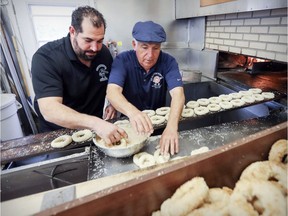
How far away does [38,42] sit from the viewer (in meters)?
3.94

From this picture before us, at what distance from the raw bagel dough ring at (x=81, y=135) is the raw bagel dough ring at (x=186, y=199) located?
1.04 meters

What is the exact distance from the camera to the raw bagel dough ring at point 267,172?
2.31 ft

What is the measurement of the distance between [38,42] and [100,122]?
11.5ft

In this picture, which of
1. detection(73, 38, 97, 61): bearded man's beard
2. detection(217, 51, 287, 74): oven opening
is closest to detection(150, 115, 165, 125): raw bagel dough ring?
detection(73, 38, 97, 61): bearded man's beard

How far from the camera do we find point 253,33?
104 inches

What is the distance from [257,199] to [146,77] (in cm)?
157

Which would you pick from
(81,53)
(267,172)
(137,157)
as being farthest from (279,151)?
(81,53)

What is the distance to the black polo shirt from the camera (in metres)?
1.68

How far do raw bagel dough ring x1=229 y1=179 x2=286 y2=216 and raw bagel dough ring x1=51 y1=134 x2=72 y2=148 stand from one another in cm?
123

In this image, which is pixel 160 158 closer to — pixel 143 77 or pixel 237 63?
pixel 143 77

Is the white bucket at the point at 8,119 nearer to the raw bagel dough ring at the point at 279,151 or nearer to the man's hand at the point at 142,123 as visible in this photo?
the man's hand at the point at 142,123

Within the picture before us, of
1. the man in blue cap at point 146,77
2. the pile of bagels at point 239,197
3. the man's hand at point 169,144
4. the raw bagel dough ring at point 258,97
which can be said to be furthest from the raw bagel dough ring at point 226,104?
the pile of bagels at point 239,197

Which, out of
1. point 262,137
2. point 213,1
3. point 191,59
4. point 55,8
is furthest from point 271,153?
point 55,8

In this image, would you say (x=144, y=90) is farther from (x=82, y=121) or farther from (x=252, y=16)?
(x=252, y=16)
